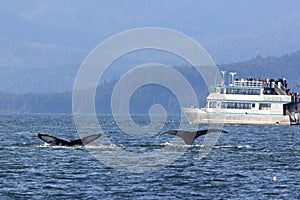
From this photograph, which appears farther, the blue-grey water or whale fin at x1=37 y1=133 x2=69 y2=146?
whale fin at x1=37 y1=133 x2=69 y2=146

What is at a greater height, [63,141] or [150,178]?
[63,141]

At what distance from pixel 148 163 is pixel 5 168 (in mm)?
10392

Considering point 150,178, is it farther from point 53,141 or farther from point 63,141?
point 53,141

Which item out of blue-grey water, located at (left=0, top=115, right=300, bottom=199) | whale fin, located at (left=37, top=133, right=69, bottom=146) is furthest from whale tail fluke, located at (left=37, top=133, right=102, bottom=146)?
blue-grey water, located at (left=0, top=115, right=300, bottom=199)

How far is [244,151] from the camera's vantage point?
8556cm

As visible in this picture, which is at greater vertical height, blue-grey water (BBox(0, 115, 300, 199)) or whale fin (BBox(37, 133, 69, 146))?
whale fin (BBox(37, 133, 69, 146))

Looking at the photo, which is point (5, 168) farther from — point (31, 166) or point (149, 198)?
point (149, 198)

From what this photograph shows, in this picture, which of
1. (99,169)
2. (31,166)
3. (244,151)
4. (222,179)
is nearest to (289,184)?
(222,179)

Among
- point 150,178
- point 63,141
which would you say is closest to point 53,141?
point 63,141

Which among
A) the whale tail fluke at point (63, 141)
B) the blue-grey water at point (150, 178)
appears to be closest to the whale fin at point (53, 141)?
the whale tail fluke at point (63, 141)

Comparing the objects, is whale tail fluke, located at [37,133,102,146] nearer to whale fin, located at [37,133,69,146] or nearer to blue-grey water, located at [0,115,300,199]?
whale fin, located at [37,133,69,146]

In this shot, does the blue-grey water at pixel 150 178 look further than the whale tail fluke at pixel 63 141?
No

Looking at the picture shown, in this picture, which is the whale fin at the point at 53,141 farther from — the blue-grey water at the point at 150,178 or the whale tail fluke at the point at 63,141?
the blue-grey water at the point at 150,178

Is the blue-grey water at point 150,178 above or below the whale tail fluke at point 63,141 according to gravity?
below
